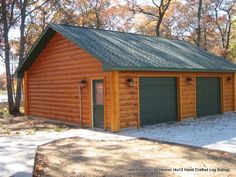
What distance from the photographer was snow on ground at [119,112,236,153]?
31.4 ft

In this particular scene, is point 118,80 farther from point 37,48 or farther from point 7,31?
point 7,31

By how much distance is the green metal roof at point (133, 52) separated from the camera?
39.4ft

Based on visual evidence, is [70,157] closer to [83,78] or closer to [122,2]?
[83,78]

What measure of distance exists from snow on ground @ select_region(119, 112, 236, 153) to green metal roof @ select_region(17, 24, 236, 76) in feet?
6.96

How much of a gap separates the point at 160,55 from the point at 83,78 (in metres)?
3.33

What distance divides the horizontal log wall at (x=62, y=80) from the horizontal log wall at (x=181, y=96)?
1.82 ft

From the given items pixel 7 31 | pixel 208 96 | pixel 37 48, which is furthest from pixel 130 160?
pixel 7 31

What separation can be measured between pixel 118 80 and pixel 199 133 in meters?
3.15

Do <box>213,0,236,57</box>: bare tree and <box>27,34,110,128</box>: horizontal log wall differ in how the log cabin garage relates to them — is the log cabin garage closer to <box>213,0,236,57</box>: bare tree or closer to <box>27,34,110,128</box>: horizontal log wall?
<box>27,34,110,128</box>: horizontal log wall

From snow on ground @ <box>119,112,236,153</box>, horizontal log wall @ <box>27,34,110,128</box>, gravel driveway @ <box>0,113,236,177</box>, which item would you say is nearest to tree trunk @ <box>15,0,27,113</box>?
horizontal log wall @ <box>27,34,110,128</box>

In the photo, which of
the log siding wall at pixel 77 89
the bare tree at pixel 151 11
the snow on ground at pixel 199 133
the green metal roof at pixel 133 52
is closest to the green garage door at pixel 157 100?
the log siding wall at pixel 77 89

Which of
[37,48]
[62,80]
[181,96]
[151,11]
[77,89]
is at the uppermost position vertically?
[151,11]

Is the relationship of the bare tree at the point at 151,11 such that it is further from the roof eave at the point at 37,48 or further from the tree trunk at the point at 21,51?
the roof eave at the point at 37,48

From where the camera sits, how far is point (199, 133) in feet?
37.1
